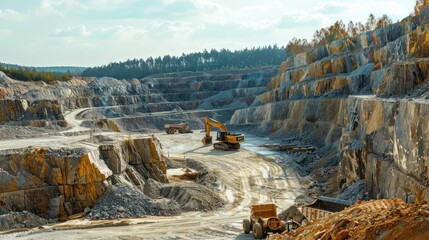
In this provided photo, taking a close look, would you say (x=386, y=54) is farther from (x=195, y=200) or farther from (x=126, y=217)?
(x=126, y=217)

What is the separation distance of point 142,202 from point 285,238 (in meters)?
10.8

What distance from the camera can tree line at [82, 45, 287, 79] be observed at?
13862 centimetres

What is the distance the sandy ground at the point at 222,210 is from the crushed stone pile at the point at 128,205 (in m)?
0.74

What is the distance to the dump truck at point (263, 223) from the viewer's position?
54.7 ft

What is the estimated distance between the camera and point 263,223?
1694 cm

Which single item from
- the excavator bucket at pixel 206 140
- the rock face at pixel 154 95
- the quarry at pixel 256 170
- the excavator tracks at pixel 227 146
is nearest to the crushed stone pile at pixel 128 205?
the quarry at pixel 256 170

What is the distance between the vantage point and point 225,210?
23328 millimetres

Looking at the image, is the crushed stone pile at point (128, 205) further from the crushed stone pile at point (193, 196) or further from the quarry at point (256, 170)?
the crushed stone pile at point (193, 196)

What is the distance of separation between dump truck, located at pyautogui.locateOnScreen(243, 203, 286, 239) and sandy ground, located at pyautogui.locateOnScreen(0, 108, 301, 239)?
53 cm

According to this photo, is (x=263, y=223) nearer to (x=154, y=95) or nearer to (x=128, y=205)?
(x=128, y=205)

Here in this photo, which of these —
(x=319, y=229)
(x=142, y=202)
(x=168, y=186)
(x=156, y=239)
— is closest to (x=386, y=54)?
(x=168, y=186)

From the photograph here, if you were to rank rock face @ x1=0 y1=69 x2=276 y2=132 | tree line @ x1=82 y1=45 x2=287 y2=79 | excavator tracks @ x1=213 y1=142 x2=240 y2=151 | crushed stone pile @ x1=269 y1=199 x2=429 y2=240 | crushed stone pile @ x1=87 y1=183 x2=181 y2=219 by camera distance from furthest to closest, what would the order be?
tree line @ x1=82 y1=45 x2=287 y2=79 → rock face @ x1=0 y1=69 x2=276 y2=132 → excavator tracks @ x1=213 y1=142 x2=240 y2=151 → crushed stone pile @ x1=87 y1=183 x2=181 y2=219 → crushed stone pile @ x1=269 y1=199 x2=429 y2=240

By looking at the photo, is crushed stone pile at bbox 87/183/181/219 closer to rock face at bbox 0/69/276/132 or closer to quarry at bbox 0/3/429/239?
quarry at bbox 0/3/429/239

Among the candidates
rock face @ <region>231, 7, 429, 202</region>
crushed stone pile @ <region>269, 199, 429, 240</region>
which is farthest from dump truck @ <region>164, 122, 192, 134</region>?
crushed stone pile @ <region>269, 199, 429, 240</region>
